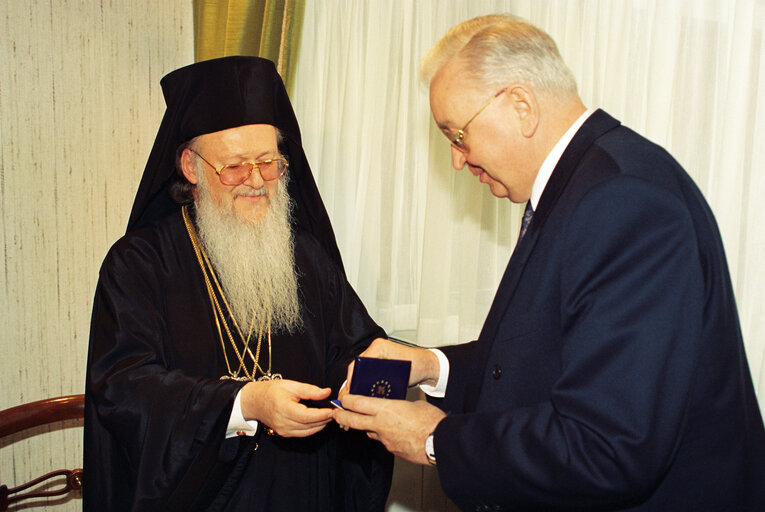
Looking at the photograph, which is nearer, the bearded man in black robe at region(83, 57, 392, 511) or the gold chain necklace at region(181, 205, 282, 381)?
the bearded man in black robe at region(83, 57, 392, 511)

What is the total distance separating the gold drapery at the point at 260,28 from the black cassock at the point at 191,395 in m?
1.26

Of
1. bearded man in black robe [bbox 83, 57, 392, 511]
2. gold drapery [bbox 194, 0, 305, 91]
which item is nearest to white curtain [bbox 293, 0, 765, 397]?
gold drapery [bbox 194, 0, 305, 91]

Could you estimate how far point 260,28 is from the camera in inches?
140

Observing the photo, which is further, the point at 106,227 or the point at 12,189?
the point at 106,227

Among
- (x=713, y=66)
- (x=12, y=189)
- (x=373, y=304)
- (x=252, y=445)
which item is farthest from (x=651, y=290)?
(x=12, y=189)

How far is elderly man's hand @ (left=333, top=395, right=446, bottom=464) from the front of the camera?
5.43 feet

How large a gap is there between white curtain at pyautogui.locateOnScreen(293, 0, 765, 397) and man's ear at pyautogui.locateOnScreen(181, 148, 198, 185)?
99 centimetres

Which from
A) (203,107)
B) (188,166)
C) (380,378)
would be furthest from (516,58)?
(188,166)

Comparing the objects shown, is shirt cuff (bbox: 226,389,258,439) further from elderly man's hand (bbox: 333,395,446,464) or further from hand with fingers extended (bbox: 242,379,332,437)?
elderly man's hand (bbox: 333,395,446,464)

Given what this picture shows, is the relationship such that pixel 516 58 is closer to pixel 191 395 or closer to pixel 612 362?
pixel 612 362

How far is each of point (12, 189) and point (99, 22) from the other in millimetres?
997

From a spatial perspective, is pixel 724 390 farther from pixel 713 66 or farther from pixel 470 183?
pixel 470 183

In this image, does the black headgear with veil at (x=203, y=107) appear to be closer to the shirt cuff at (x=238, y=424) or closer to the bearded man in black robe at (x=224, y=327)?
the bearded man in black robe at (x=224, y=327)

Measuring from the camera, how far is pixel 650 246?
125 centimetres
